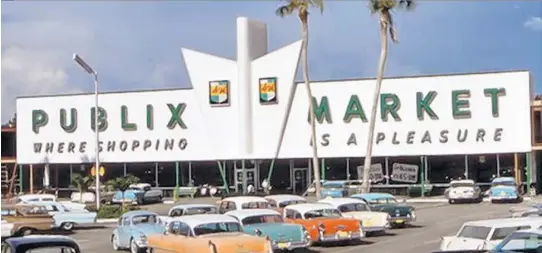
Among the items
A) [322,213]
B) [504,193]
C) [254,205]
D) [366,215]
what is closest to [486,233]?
A: [322,213]

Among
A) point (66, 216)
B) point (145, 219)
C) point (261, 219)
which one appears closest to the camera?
point (261, 219)

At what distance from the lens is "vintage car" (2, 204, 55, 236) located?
3142 cm

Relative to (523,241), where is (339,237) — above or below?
below

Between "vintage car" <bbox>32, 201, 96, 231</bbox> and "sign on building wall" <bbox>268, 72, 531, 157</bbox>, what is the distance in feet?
68.7

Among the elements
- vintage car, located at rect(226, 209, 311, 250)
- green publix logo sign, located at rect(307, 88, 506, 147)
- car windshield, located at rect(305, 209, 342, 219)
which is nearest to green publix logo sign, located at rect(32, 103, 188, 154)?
green publix logo sign, located at rect(307, 88, 506, 147)

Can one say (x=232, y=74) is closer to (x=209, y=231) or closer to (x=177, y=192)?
(x=177, y=192)

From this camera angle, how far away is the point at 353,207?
95.3ft

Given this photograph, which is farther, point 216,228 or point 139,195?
point 139,195

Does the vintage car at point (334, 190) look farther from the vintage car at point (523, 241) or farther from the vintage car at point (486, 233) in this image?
the vintage car at point (523, 241)

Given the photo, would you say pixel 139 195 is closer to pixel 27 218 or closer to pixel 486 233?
pixel 27 218

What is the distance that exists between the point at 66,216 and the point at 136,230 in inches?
410

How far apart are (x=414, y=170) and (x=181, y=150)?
15034mm

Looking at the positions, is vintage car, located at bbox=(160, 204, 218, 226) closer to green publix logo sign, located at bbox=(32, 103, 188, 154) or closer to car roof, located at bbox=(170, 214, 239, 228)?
car roof, located at bbox=(170, 214, 239, 228)

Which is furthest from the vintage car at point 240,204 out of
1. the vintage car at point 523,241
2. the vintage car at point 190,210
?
the vintage car at point 523,241
